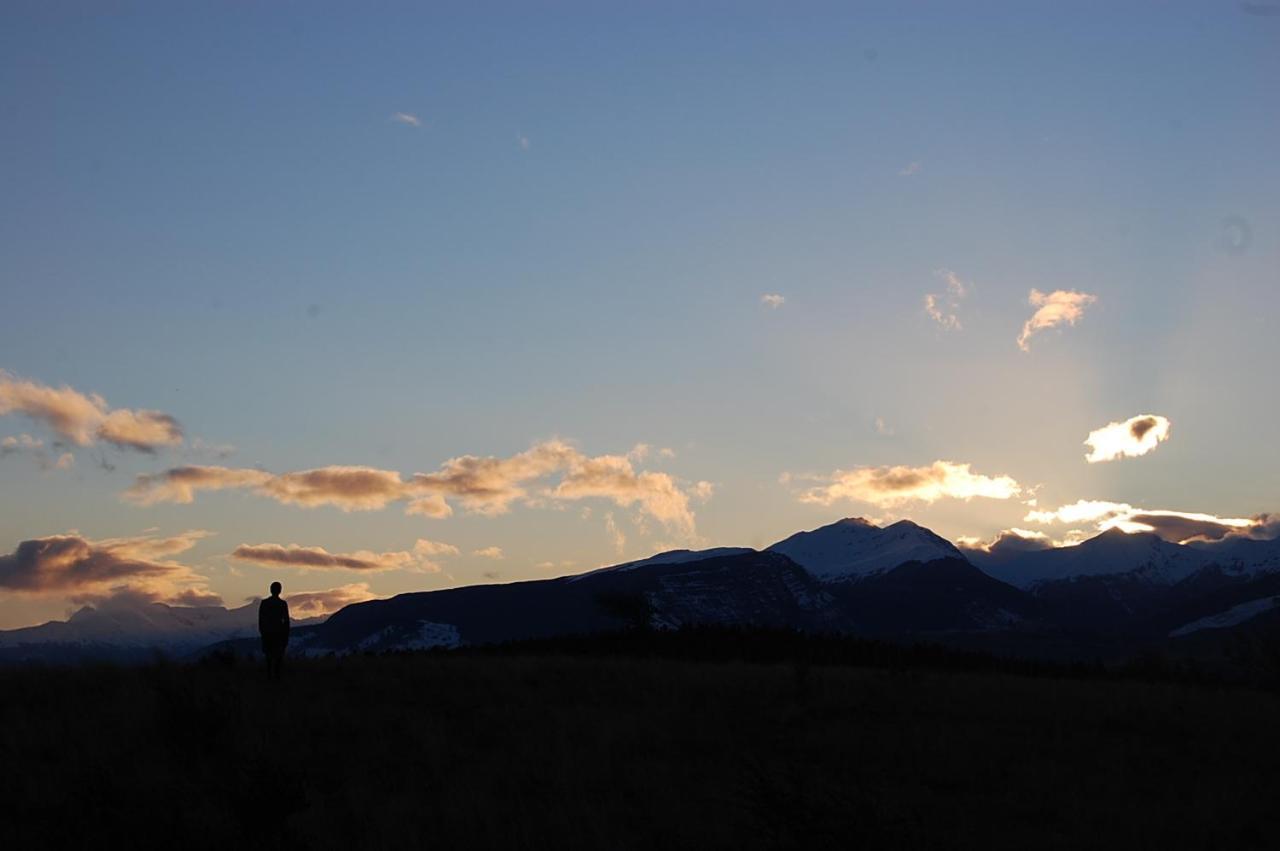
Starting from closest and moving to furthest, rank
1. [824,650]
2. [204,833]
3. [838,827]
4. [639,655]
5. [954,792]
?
[838,827]
[204,833]
[954,792]
[639,655]
[824,650]

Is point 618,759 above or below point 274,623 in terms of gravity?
below

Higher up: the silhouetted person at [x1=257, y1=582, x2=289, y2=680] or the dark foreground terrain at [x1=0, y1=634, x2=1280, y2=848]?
the silhouetted person at [x1=257, y1=582, x2=289, y2=680]

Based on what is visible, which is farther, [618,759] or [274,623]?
[274,623]

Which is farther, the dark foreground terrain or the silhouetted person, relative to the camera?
the silhouetted person

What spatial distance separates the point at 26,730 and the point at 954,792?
15.3m

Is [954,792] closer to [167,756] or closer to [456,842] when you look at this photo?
[456,842]

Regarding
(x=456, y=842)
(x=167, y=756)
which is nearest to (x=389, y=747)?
(x=167, y=756)

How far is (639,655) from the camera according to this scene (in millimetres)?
35688

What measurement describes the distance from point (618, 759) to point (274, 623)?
29.7 feet

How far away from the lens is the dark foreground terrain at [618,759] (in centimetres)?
1440

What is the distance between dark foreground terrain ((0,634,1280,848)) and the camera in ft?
47.2

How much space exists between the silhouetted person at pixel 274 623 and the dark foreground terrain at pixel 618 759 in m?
0.90

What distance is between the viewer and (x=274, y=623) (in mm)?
23875

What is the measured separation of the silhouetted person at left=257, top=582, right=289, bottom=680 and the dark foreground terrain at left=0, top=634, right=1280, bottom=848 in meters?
0.90
